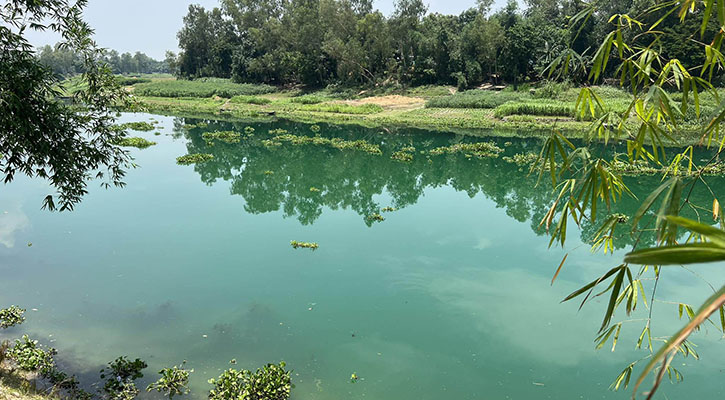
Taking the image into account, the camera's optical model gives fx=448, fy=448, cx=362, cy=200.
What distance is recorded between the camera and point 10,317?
7.34m

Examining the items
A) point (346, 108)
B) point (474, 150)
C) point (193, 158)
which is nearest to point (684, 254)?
point (193, 158)

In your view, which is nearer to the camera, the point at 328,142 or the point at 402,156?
the point at 402,156

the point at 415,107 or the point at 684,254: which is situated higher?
the point at 415,107

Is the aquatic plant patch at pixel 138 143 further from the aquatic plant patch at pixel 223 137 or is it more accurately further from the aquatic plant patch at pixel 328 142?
the aquatic plant patch at pixel 328 142

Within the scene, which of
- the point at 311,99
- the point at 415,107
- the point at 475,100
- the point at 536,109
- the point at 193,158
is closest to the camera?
the point at 193,158

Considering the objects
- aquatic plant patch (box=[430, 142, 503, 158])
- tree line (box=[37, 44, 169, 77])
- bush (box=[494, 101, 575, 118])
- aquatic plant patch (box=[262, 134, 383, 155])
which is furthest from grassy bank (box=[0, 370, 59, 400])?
tree line (box=[37, 44, 169, 77])

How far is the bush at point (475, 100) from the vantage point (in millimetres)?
38969

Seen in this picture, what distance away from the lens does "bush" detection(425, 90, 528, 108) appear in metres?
39.0

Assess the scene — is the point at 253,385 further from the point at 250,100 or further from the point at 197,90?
the point at 197,90

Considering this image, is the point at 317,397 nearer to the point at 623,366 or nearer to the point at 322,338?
the point at 322,338

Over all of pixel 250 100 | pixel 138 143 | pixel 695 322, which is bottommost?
pixel 695 322

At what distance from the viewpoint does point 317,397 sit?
5.89m

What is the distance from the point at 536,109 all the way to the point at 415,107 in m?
12.1

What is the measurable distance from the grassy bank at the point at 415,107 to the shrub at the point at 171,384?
81.1 ft
